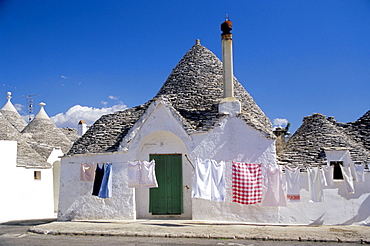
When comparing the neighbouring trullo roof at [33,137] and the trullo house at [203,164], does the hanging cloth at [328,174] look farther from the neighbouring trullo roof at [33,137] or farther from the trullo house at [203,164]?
the neighbouring trullo roof at [33,137]

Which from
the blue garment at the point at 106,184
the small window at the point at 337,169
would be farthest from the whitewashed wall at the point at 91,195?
the small window at the point at 337,169

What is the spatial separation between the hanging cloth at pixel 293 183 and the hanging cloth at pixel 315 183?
40cm

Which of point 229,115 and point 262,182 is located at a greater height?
point 229,115

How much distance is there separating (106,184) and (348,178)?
857 cm

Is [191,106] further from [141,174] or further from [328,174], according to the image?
[328,174]

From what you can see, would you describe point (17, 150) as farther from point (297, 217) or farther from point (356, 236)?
point (356, 236)

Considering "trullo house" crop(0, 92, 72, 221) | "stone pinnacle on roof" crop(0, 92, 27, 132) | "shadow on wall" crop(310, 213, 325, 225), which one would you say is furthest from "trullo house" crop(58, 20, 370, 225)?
"stone pinnacle on roof" crop(0, 92, 27, 132)

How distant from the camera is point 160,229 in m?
11.7


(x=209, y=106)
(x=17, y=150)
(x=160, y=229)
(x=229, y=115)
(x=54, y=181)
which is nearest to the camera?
(x=160, y=229)

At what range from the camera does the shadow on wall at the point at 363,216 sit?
1253 centimetres

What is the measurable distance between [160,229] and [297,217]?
4.76m

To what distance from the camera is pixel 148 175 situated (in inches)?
523

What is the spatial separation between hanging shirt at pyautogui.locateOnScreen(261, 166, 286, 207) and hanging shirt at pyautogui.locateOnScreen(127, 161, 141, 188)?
4502 mm

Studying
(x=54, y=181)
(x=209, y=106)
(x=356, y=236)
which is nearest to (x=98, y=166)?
(x=209, y=106)
